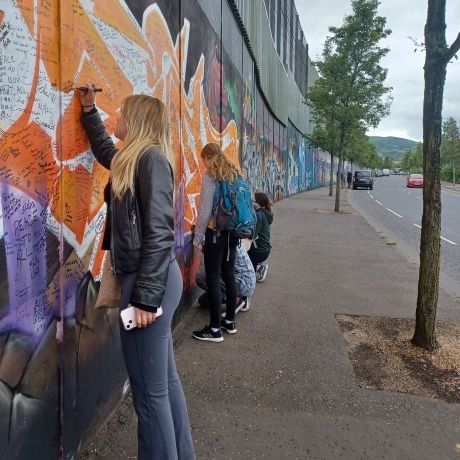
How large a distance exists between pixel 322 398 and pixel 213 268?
1.44 m

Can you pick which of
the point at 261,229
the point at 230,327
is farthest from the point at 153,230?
the point at 261,229

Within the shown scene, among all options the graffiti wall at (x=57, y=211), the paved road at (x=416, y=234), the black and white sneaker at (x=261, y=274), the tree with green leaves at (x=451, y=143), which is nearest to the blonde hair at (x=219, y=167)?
the graffiti wall at (x=57, y=211)

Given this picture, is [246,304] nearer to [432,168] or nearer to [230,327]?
[230,327]

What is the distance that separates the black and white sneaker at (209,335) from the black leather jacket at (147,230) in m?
2.34

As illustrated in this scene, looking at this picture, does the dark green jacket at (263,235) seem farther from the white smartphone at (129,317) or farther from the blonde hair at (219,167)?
the white smartphone at (129,317)

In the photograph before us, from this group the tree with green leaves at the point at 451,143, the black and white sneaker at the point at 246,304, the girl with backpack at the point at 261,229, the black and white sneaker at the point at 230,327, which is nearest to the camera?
the black and white sneaker at the point at 230,327

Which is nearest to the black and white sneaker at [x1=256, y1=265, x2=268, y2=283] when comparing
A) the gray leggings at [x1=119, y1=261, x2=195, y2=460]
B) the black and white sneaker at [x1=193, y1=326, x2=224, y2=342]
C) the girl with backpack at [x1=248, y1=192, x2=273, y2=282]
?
the girl with backpack at [x1=248, y1=192, x2=273, y2=282]

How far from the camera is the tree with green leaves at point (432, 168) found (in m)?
3.92

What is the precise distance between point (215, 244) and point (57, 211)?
6.65ft

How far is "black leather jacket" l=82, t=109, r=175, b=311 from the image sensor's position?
6.07 ft

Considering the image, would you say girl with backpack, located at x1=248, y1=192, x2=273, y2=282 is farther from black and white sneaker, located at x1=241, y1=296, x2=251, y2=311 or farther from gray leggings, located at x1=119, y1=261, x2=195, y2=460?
gray leggings, located at x1=119, y1=261, x2=195, y2=460

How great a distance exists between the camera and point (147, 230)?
1.86m

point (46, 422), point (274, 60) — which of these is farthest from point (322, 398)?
point (274, 60)
